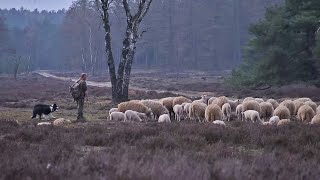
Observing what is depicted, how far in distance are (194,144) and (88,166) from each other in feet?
12.9

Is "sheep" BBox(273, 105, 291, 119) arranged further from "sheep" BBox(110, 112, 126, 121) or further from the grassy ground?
"sheep" BBox(110, 112, 126, 121)

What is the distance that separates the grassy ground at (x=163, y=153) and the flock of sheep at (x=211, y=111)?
395cm

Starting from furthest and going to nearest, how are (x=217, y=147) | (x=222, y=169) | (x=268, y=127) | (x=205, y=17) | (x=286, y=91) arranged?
(x=205, y=17)
(x=286, y=91)
(x=268, y=127)
(x=217, y=147)
(x=222, y=169)

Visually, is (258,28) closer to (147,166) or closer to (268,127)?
(268,127)

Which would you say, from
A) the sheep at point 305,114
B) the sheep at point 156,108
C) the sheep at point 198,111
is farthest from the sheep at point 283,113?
the sheep at point 156,108

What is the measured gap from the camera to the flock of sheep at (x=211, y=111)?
671 inches

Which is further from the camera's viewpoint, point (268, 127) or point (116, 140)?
point (268, 127)

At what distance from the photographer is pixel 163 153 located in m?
8.55

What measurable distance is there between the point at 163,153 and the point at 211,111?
868 centimetres

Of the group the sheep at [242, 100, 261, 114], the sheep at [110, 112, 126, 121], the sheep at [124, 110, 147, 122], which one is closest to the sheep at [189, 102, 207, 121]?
the sheep at [242, 100, 261, 114]

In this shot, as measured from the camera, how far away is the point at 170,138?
1073cm

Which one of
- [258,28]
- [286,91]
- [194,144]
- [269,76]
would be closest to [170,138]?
[194,144]

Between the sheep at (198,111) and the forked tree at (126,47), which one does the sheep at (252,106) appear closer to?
the sheep at (198,111)

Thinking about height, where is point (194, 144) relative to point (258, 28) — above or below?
below
